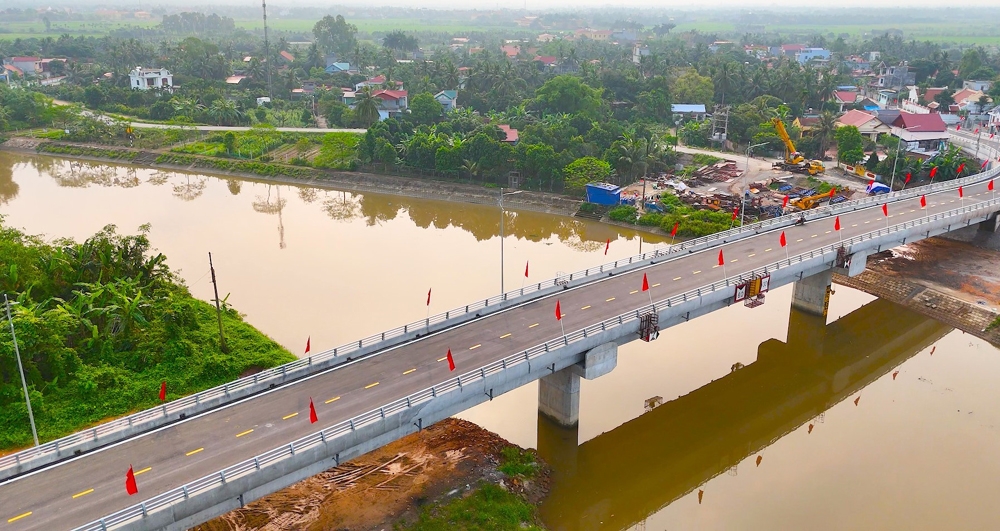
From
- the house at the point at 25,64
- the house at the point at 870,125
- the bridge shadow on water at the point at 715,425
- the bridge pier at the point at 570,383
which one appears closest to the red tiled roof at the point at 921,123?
the house at the point at 870,125

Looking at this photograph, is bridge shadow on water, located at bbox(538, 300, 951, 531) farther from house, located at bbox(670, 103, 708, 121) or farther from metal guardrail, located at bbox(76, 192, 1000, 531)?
house, located at bbox(670, 103, 708, 121)

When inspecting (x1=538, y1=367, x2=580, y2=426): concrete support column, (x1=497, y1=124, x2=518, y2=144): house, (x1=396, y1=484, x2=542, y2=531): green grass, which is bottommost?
(x1=396, y1=484, x2=542, y2=531): green grass

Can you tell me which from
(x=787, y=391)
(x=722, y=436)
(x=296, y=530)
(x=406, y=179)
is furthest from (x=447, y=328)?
(x=406, y=179)

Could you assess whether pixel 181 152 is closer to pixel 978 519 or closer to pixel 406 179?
pixel 406 179

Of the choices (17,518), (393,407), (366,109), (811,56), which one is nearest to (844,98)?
(811,56)

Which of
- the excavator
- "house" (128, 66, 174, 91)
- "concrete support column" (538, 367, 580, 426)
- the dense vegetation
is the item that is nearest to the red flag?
the dense vegetation
